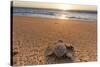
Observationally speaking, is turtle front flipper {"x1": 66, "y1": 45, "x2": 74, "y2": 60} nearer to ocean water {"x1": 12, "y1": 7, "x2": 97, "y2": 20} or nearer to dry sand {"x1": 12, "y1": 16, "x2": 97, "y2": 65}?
dry sand {"x1": 12, "y1": 16, "x2": 97, "y2": 65}

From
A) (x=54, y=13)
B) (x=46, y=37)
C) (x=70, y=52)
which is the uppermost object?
(x=54, y=13)

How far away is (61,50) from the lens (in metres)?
2.64

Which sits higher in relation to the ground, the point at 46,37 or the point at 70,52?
the point at 46,37

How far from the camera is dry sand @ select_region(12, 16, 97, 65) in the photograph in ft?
8.10

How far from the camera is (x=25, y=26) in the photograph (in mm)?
2492

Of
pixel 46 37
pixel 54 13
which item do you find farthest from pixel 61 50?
pixel 54 13

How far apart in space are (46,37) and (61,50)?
0.28m

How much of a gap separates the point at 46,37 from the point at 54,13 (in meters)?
0.35

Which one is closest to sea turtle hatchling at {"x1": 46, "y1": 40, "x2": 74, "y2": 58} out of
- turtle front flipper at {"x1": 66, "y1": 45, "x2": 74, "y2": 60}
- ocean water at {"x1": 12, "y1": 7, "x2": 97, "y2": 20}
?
turtle front flipper at {"x1": 66, "y1": 45, "x2": 74, "y2": 60}

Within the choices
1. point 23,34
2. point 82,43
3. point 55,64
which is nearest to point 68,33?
point 82,43

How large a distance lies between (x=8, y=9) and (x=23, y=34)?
1.24 ft

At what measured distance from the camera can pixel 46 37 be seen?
2594 mm

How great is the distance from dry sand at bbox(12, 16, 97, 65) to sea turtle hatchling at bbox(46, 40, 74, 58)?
0.20 ft

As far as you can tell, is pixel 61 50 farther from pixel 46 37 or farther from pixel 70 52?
pixel 46 37
